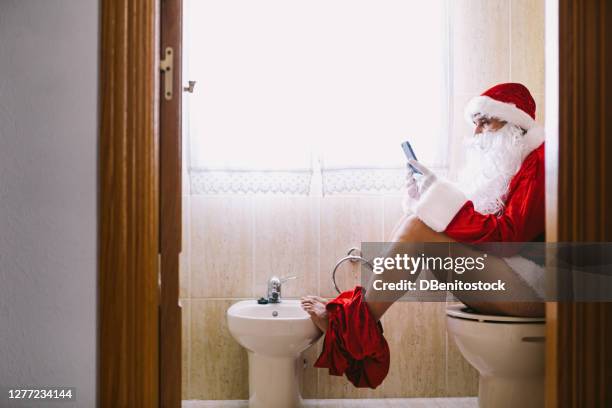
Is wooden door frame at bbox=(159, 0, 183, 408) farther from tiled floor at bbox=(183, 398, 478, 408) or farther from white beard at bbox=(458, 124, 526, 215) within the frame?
white beard at bbox=(458, 124, 526, 215)

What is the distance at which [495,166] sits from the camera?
6.79 ft

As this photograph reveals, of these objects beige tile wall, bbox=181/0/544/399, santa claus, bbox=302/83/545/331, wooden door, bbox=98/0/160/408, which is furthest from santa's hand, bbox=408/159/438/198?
wooden door, bbox=98/0/160/408

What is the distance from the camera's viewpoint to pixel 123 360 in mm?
1030

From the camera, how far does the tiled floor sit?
2.28 metres

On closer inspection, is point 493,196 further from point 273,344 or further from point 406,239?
point 273,344

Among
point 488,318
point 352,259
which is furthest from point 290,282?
point 488,318

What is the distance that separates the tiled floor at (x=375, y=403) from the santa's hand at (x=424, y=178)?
955 mm

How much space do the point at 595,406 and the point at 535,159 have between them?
41.0 inches

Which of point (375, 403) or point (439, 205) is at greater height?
point (439, 205)

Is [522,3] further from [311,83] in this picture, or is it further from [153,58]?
[153,58]

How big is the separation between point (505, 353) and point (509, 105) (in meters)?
0.98

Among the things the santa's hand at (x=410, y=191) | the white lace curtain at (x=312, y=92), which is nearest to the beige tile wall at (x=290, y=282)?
the white lace curtain at (x=312, y=92)

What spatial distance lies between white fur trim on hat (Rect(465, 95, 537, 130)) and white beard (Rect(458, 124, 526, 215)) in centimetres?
3

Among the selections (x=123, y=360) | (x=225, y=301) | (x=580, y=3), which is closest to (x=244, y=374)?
(x=225, y=301)
